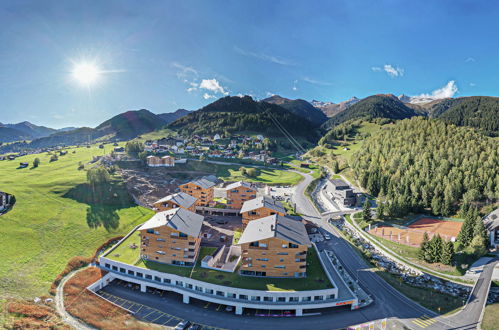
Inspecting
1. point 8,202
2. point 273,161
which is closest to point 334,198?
point 273,161

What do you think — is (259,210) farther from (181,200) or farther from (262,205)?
(181,200)

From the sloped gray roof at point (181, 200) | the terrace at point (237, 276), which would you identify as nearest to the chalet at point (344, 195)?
the terrace at point (237, 276)

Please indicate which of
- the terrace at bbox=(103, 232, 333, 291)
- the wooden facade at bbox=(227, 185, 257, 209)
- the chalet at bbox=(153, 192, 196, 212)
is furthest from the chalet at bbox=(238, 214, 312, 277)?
the wooden facade at bbox=(227, 185, 257, 209)

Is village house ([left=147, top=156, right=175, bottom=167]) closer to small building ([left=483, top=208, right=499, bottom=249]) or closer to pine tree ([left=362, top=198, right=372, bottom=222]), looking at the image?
pine tree ([left=362, top=198, right=372, bottom=222])

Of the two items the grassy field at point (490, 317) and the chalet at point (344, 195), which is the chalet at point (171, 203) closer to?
the chalet at point (344, 195)

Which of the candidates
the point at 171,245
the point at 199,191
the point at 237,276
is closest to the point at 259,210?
the point at 237,276

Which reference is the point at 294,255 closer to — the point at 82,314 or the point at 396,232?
the point at 82,314
